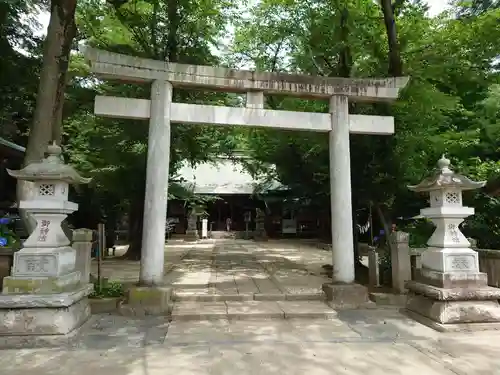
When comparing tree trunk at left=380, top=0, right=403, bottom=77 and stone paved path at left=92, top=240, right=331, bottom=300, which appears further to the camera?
tree trunk at left=380, top=0, right=403, bottom=77

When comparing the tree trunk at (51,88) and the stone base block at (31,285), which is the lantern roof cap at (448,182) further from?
the tree trunk at (51,88)

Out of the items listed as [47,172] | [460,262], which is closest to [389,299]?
[460,262]

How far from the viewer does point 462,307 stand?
618 centimetres

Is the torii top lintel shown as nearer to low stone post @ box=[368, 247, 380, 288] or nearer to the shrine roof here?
low stone post @ box=[368, 247, 380, 288]

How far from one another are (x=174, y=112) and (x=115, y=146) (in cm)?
635

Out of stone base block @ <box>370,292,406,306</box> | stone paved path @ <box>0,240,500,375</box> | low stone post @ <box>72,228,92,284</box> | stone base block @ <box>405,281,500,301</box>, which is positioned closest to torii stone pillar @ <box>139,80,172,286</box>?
stone paved path @ <box>0,240,500,375</box>

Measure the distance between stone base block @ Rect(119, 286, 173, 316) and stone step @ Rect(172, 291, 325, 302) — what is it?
2.71ft

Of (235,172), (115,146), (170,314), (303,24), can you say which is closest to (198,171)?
(235,172)

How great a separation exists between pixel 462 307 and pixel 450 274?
56cm

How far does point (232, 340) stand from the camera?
217 inches

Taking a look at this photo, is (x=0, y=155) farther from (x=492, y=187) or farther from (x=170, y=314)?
(x=492, y=187)

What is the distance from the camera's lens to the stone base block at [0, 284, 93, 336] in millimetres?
5328

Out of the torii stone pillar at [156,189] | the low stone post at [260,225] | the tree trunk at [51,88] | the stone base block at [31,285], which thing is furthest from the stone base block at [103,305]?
the low stone post at [260,225]

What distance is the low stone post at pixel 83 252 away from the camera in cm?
747
